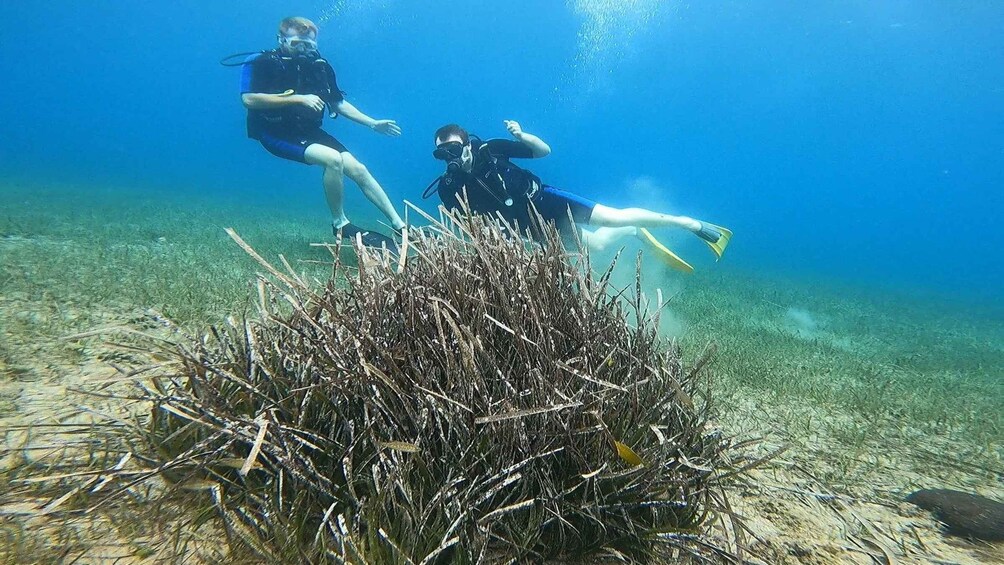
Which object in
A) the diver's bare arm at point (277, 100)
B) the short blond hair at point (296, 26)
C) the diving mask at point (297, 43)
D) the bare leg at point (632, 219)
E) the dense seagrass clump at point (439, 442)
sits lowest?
the dense seagrass clump at point (439, 442)

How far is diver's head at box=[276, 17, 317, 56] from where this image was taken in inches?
344

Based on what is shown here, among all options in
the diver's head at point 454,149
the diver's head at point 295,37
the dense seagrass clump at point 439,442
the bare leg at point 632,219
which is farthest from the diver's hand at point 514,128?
the dense seagrass clump at point 439,442

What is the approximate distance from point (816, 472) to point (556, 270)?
1.94 m

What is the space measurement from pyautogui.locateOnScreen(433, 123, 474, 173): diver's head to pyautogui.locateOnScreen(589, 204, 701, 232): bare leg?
2.18 metres

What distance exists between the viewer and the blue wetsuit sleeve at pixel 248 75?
8.14 meters

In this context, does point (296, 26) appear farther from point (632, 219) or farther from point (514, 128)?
point (632, 219)

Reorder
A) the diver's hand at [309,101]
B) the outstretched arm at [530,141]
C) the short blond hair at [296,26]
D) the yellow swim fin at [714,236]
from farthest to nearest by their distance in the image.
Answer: the short blond hair at [296,26]
the yellow swim fin at [714,236]
the diver's hand at [309,101]
the outstretched arm at [530,141]

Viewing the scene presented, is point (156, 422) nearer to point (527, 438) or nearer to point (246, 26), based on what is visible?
point (527, 438)

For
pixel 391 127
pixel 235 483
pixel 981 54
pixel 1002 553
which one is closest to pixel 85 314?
pixel 235 483

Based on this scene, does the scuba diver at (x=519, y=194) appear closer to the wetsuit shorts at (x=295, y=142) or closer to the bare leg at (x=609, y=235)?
the bare leg at (x=609, y=235)

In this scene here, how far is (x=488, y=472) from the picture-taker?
4.08 feet

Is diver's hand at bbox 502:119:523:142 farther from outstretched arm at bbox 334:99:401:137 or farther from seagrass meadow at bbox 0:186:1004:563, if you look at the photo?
seagrass meadow at bbox 0:186:1004:563

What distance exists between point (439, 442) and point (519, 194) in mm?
6343

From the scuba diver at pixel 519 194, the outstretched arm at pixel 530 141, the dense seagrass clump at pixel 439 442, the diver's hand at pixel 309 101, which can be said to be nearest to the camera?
the dense seagrass clump at pixel 439 442
